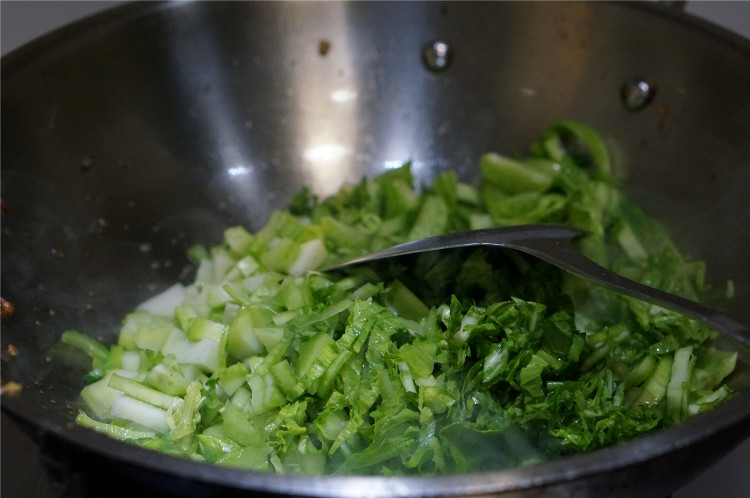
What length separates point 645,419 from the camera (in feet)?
3.17

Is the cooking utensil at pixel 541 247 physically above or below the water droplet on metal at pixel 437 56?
below

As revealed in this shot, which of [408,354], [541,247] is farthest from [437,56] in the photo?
[408,354]

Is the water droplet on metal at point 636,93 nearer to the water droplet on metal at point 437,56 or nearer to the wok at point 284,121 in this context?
the wok at point 284,121

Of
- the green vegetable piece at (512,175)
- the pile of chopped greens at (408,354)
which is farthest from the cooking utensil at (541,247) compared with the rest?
the green vegetable piece at (512,175)

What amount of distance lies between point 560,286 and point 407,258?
0.92 feet

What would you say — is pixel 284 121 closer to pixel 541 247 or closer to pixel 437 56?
pixel 437 56

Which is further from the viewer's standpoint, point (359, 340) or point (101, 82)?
point (101, 82)

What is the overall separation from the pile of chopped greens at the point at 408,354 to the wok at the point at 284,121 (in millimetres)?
94

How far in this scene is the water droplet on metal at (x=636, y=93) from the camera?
1413 mm

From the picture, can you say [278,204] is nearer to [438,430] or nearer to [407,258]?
[407,258]

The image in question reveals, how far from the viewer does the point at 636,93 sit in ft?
4.69

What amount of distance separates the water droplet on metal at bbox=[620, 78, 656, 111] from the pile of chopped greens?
8.0 inches

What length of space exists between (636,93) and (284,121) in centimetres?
77

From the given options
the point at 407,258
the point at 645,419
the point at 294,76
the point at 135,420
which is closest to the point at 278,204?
the point at 294,76
